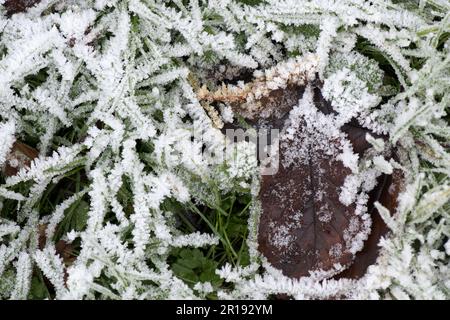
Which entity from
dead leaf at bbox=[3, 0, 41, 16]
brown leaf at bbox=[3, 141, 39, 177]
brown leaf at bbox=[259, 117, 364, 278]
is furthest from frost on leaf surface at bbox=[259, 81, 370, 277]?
dead leaf at bbox=[3, 0, 41, 16]

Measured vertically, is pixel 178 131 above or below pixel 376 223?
above

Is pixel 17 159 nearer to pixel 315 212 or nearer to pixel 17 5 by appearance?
pixel 17 5

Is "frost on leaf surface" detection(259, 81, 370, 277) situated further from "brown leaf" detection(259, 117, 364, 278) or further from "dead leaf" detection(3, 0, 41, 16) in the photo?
"dead leaf" detection(3, 0, 41, 16)

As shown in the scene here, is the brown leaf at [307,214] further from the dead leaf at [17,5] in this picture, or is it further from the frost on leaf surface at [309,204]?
the dead leaf at [17,5]

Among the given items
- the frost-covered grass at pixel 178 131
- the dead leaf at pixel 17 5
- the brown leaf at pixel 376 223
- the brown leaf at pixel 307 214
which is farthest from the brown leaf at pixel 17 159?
the brown leaf at pixel 376 223

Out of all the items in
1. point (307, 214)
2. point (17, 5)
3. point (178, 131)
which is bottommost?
point (307, 214)

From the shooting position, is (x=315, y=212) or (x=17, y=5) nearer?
(x=315, y=212)

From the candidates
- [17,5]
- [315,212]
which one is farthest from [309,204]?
[17,5]
